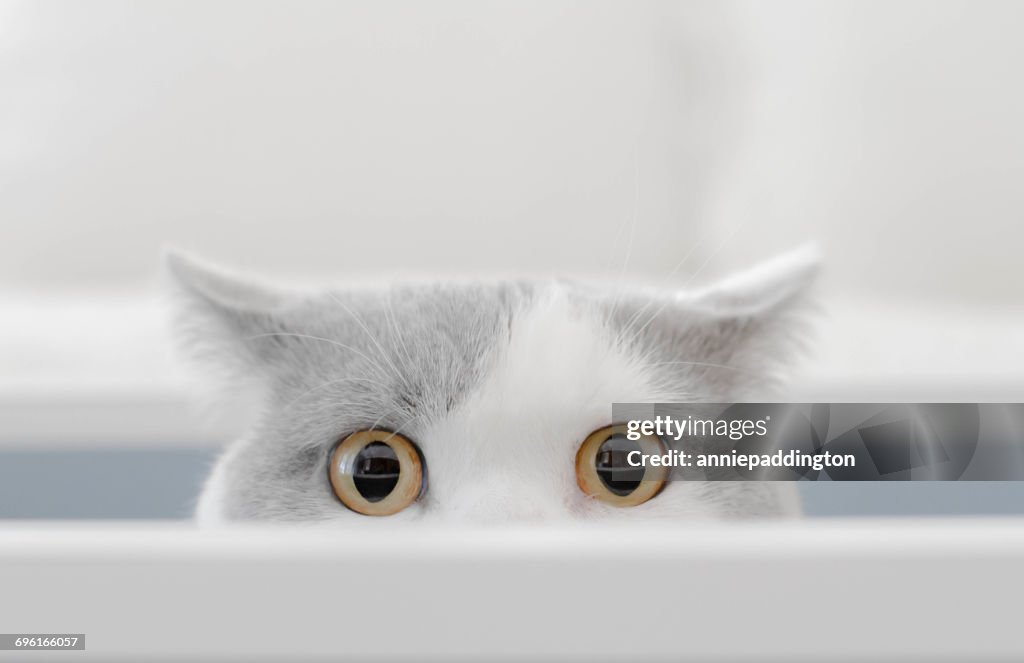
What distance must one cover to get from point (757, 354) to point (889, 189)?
75 centimetres

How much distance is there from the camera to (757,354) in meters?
0.67

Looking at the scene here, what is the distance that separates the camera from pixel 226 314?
69 centimetres

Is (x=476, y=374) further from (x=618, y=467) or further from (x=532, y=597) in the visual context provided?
(x=532, y=597)

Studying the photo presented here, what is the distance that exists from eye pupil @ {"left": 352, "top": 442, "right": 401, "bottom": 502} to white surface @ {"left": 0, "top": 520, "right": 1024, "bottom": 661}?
244mm

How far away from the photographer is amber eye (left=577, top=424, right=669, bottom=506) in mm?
514

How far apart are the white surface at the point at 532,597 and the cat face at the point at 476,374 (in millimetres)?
195

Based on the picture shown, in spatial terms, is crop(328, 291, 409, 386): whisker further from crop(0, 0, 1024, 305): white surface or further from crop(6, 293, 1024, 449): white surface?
crop(0, 0, 1024, 305): white surface

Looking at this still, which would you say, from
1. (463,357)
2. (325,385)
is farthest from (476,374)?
(325,385)

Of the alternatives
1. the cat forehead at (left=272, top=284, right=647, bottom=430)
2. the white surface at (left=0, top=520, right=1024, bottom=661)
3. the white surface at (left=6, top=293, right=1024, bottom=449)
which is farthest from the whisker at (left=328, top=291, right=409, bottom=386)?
the white surface at (left=0, top=520, right=1024, bottom=661)

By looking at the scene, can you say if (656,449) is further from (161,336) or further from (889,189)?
(889,189)

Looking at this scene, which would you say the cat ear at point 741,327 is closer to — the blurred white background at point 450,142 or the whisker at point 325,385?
the whisker at point 325,385

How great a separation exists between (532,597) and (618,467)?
0.76ft

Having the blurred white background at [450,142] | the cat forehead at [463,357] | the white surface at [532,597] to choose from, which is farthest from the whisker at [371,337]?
the blurred white background at [450,142]

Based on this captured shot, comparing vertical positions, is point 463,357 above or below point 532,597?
above
